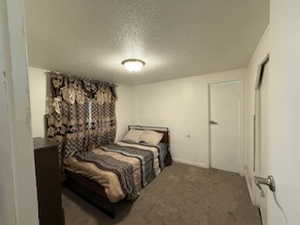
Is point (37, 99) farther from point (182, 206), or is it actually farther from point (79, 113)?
point (182, 206)

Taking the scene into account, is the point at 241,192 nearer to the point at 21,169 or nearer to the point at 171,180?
the point at 171,180

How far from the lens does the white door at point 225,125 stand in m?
2.84

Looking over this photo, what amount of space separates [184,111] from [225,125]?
92 cm

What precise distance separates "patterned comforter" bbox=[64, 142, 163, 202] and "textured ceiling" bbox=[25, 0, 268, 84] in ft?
5.11

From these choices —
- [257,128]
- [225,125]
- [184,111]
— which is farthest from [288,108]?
[184,111]

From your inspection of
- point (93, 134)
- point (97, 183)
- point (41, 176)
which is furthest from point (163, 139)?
point (41, 176)

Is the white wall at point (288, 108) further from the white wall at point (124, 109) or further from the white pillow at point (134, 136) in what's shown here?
the white wall at point (124, 109)

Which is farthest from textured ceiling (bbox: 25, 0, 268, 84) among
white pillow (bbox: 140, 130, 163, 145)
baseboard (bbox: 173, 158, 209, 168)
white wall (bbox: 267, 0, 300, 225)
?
baseboard (bbox: 173, 158, 209, 168)

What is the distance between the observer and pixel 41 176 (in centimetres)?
98

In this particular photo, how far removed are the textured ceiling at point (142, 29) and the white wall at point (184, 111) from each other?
3.69 feet

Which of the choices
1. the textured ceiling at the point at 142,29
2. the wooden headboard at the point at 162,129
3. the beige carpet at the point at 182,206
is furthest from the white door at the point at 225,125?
the wooden headboard at the point at 162,129

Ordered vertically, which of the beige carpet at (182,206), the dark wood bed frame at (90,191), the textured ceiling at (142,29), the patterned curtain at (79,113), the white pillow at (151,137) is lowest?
the beige carpet at (182,206)

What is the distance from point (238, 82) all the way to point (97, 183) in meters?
2.99

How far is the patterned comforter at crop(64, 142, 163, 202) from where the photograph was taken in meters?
1.89
